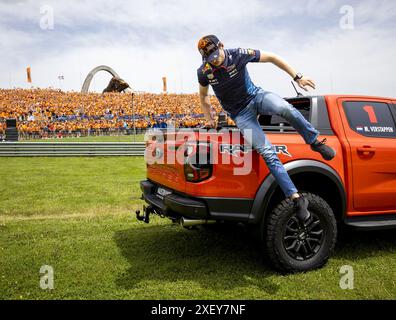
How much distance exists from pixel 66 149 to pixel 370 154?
45.7 ft

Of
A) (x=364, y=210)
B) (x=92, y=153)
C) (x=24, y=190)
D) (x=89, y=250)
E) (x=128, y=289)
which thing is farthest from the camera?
(x=92, y=153)

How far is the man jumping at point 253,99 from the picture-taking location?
11.0 feet

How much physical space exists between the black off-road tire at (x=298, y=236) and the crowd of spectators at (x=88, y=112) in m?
21.4

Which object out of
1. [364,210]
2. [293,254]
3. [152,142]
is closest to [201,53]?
[152,142]

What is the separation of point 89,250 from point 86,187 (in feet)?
14.5

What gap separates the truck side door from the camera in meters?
3.92

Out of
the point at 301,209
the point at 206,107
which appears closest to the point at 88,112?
the point at 206,107

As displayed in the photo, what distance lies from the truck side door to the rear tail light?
1557 mm

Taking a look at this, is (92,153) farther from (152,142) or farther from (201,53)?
(201,53)

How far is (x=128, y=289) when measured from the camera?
3.30 meters

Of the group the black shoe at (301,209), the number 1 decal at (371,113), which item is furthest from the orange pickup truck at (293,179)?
the black shoe at (301,209)

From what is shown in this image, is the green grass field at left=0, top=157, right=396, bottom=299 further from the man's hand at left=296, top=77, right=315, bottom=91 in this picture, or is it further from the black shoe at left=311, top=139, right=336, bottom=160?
the man's hand at left=296, top=77, right=315, bottom=91

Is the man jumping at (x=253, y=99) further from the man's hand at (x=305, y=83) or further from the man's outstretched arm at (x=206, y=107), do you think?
the man's outstretched arm at (x=206, y=107)

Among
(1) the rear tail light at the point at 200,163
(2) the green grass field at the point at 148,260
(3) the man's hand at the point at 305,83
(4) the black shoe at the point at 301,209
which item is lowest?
(2) the green grass field at the point at 148,260
